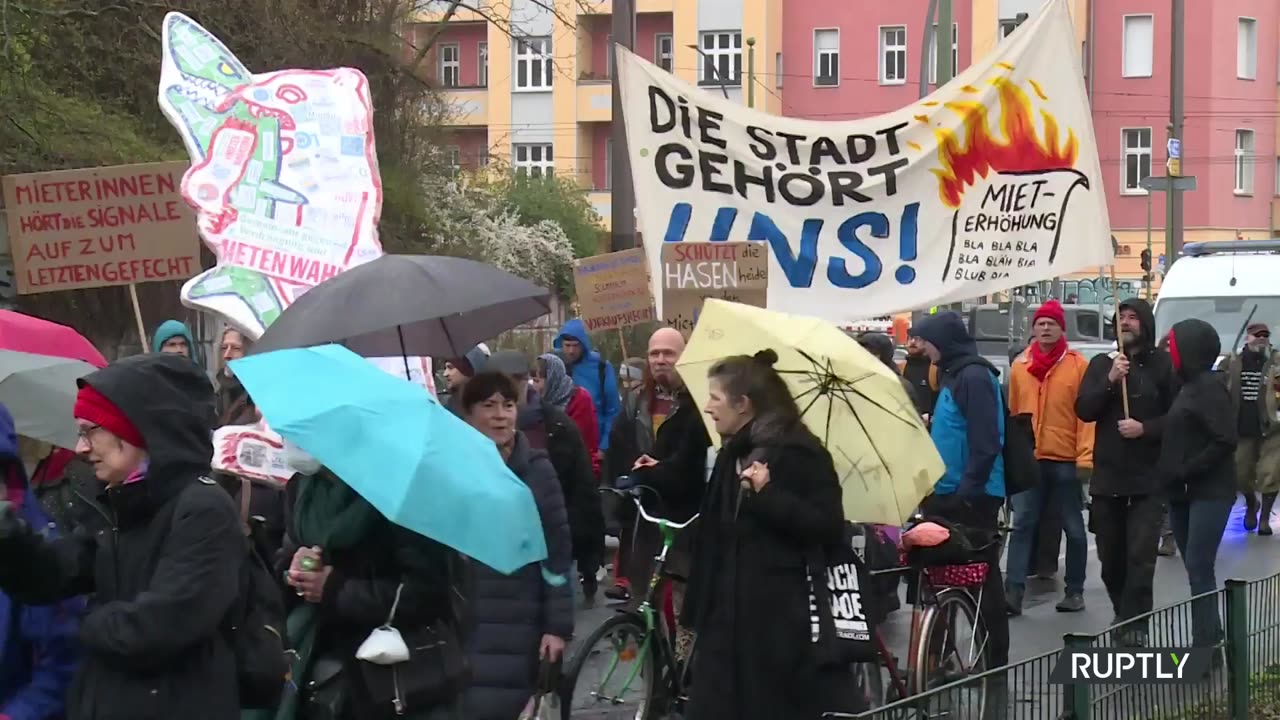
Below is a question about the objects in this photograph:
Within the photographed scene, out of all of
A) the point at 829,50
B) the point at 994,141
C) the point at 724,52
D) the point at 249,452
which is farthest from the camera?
the point at 829,50

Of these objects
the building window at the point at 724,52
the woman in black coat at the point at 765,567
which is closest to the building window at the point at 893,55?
the building window at the point at 724,52

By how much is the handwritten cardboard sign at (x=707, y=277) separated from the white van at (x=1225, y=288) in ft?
30.3

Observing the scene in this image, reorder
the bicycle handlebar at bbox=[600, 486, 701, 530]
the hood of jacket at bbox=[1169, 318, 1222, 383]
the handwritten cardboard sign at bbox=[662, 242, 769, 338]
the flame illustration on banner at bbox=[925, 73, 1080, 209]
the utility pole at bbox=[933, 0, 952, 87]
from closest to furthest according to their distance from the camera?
the bicycle handlebar at bbox=[600, 486, 701, 530] < the flame illustration on banner at bbox=[925, 73, 1080, 209] < the hood of jacket at bbox=[1169, 318, 1222, 383] < the handwritten cardboard sign at bbox=[662, 242, 769, 338] < the utility pole at bbox=[933, 0, 952, 87]

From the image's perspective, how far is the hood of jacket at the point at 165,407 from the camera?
4.24m

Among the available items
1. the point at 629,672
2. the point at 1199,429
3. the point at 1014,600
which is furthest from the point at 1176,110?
the point at 629,672

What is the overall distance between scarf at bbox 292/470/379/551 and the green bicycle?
9.06 feet

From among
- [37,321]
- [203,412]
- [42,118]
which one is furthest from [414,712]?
[42,118]

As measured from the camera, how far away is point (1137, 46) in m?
54.0

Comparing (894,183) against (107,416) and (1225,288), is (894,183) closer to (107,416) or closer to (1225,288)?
(107,416)

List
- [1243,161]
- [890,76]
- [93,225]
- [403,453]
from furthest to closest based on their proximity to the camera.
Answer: [890,76] → [1243,161] → [93,225] → [403,453]

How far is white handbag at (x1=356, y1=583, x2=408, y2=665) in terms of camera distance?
4.94 m

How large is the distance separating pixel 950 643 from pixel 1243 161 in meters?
49.7

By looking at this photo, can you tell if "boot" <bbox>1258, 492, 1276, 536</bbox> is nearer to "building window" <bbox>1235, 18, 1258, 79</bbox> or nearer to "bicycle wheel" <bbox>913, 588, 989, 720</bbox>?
"bicycle wheel" <bbox>913, 588, 989, 720</bbox>

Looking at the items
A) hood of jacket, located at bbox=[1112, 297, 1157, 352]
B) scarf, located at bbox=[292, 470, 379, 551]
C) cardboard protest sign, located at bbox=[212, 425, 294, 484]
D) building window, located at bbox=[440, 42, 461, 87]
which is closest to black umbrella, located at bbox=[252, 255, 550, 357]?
cardboard protest sign, located at bbox=[212, 425, 294, 484]
